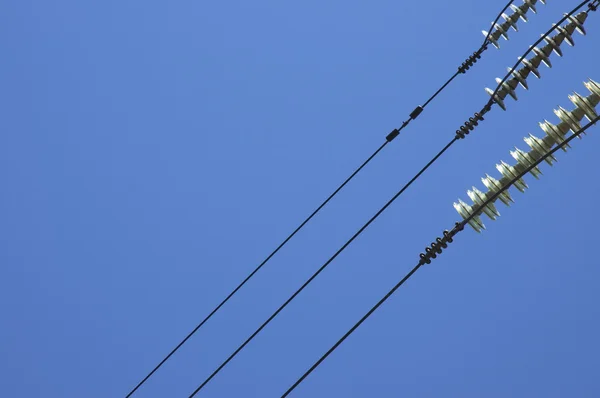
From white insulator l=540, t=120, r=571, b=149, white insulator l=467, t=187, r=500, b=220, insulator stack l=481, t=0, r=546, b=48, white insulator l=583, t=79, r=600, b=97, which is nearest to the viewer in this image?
white insulator l=583, t=79, r=600, b=97

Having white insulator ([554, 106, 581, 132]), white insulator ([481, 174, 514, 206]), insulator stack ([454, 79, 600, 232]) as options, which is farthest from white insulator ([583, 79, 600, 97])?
white insulator ([481, 174, 514, 206])

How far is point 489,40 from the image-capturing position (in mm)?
13031

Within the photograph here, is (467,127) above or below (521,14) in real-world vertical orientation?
below

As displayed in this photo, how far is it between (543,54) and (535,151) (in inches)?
53.3

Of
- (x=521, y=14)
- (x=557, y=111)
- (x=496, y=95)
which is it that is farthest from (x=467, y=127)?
(x=521, y=14)

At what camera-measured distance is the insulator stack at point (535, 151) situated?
9.31 m

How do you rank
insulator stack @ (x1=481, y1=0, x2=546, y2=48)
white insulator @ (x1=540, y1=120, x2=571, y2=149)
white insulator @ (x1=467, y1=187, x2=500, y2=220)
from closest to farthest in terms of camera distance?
white insulator @ (x1=540, y1=120, x2=571, y2=149) < white insulator @ (x1=467, y1=187, x2=500, y2=220) < insulator stack @ (x1=481, y1=0, x2=546, y2=48)

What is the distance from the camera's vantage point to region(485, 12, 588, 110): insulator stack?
10133 millimetres

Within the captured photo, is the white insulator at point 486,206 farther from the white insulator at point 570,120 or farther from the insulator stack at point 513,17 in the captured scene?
the insulator stack at point 513,17

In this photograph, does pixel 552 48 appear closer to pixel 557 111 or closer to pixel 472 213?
pixel 557 111

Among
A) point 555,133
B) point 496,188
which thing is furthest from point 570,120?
point 496,188

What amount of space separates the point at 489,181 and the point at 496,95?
1163 mm

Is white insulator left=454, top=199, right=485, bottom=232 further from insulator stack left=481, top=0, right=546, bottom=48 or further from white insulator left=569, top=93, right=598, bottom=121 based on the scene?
insulator stack left=481, top=0, right=546, bottom=48

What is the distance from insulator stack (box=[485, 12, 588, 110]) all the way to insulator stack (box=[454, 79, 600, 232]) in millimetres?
844
